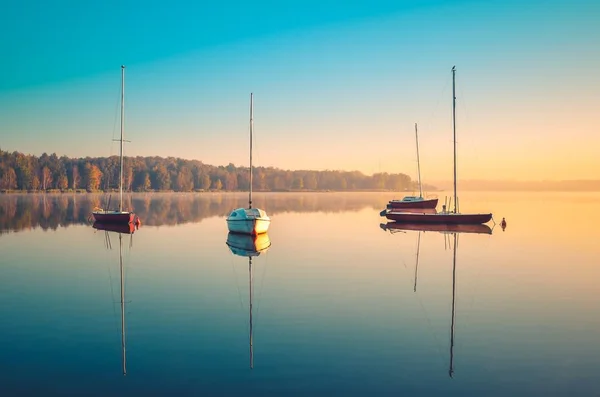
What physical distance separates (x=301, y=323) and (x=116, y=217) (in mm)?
42724

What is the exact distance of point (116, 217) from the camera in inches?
2208

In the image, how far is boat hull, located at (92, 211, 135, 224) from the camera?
55656 mm

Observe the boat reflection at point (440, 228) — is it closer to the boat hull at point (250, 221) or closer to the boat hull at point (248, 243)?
the boat hull at point (250, 221)

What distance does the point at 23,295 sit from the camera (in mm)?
22172

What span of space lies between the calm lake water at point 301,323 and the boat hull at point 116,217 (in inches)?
732

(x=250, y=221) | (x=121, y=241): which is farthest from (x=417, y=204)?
(x=121, y=241)

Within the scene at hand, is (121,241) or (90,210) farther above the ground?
(90,210)

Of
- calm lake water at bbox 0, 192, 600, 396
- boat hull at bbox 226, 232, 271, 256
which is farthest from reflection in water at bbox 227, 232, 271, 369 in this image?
calm lake water at bbox 0, 192, 600, 396

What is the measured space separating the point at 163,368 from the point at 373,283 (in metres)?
14.0

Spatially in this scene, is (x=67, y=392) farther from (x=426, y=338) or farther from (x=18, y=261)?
(x=18, y=261)

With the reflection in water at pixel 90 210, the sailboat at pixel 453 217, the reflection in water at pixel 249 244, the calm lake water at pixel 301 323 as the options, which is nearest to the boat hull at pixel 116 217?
the reflection in water at pixel 90 210

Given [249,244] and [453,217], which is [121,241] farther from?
[453,217]

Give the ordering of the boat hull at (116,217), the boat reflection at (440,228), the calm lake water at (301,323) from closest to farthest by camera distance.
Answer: the calm lake water at (301,323) < the boat reflection at (440,228) < the boat hull at (116,217)

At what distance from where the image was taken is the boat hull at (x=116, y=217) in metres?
55.7
